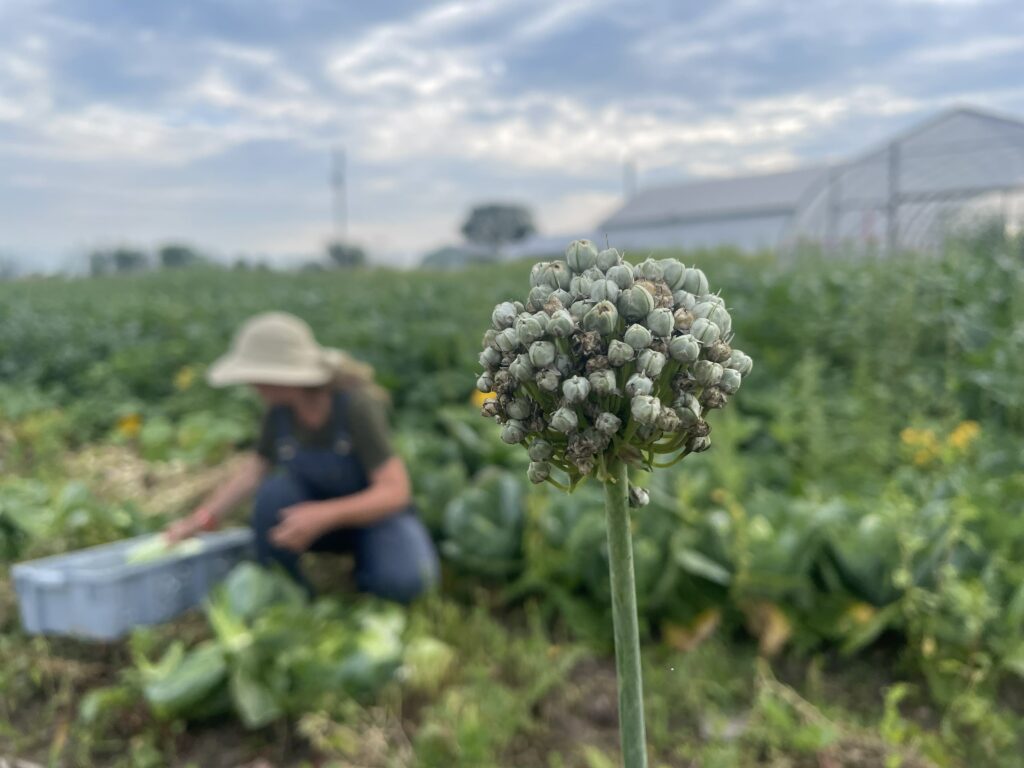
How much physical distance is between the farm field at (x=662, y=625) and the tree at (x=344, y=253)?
77.4 feet

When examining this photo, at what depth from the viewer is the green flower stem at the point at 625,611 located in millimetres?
784

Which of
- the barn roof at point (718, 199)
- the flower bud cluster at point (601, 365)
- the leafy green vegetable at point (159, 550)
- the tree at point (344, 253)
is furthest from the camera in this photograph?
the tree at point (344, 253)

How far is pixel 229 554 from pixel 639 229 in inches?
996

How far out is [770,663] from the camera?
2816 mm

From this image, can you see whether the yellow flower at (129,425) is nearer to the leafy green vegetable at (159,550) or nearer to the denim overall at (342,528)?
the denim overall at (342,528)

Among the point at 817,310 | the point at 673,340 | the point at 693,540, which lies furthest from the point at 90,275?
the point at 673,340

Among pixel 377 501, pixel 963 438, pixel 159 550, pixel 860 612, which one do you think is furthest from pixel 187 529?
pixel 963 438

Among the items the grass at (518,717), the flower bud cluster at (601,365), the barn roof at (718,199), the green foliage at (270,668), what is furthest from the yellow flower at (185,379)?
the barn roof at (718,199)

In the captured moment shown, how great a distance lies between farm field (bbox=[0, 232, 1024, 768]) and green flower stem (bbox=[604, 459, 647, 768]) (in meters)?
1.31

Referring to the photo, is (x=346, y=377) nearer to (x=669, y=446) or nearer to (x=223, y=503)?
(x=223, y=503)

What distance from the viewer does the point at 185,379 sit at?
6.38m

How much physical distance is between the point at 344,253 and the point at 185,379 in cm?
2282

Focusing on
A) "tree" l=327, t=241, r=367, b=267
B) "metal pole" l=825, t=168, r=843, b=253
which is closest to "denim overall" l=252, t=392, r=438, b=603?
"metal pole" l=825, t=168, r=843, b=253

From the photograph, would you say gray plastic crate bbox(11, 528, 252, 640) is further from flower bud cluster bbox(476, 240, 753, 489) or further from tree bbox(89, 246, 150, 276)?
tree bbox(89, 246, 150, 276)
